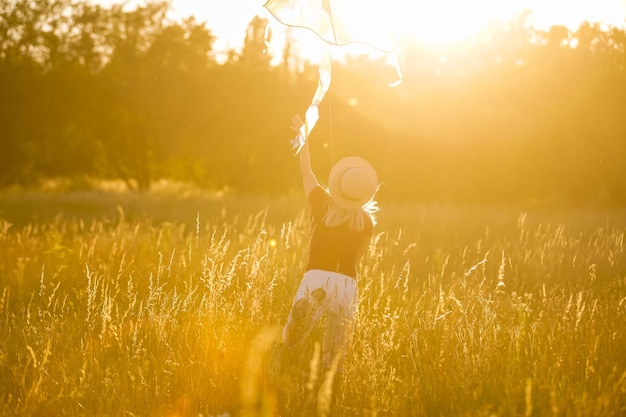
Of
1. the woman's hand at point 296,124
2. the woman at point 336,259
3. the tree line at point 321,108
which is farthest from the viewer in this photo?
the tree line at point 321,108

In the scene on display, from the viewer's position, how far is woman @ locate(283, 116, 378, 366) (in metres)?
3.97

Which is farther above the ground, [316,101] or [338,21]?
[338,21]

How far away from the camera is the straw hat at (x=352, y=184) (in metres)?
3.98

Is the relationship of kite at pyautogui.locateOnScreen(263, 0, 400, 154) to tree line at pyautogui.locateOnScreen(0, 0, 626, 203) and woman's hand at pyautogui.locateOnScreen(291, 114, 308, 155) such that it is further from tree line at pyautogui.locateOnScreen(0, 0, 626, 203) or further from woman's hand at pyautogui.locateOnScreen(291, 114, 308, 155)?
tree line at pyautogui.locateOnScreen(0, 0, 626, 203)

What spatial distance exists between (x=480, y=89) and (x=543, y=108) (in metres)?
2.13

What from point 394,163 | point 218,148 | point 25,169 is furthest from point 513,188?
point 25,169

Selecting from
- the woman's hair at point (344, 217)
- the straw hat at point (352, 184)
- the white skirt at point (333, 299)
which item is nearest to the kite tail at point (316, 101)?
the straw hat at point (352, 184)

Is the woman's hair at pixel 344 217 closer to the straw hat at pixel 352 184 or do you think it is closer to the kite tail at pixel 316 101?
the straw hat at pixel 352 184

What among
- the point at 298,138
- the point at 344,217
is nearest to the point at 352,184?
the point at 344,217

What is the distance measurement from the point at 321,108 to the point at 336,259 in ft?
66.1

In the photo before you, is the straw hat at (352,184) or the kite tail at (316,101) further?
the kite tail at (316,101)

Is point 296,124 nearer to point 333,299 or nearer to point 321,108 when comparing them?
point 333,299

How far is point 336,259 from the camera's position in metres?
4.06

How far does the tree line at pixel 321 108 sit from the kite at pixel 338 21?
13069 millimetres
